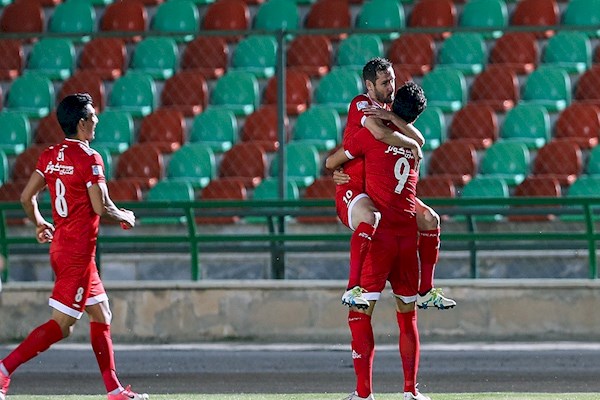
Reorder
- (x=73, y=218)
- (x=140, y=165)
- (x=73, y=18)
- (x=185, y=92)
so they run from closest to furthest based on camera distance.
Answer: (x=73, y=218) → (x=140, y=165) → (x=185, y=92) → (x=73, y=18)

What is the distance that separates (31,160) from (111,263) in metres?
3.27

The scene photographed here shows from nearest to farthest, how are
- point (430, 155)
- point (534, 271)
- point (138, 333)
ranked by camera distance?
point (138, 333)
point (534, 271)
point (430, 155)

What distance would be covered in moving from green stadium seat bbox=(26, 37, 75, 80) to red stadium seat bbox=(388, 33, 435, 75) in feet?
14.7

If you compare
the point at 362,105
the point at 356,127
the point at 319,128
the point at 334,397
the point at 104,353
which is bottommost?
the point at 334,397

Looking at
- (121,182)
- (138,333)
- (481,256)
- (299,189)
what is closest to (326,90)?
(299,189)

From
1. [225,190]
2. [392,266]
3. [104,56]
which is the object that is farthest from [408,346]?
[104,56]

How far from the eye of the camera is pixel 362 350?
824 centimetres

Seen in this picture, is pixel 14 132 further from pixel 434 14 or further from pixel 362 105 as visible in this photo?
pixel 362 105

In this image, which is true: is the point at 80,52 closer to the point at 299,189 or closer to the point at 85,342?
→ the point at 299,189

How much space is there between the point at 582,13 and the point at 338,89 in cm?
344

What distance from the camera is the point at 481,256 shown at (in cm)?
1509

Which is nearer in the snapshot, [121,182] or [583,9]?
[121,182]

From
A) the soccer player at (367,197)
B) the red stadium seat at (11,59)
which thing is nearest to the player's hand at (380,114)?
the soccer player at (367,197)

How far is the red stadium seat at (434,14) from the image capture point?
762 inches
